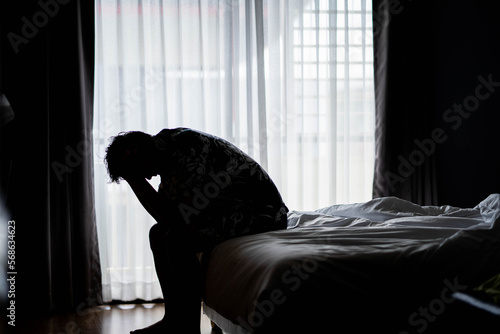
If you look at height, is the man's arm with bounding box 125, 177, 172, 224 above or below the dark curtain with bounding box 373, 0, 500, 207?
below

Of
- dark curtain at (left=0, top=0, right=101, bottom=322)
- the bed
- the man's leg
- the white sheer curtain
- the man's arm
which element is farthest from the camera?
the white sheer curtain

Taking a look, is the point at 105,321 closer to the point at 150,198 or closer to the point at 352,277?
the point at 150,198

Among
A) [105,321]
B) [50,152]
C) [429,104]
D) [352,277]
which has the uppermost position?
[429,104]

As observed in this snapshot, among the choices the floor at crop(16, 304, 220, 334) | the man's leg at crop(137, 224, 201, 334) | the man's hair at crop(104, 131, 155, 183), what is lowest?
the floor at crop(16, 304, 220, 334)

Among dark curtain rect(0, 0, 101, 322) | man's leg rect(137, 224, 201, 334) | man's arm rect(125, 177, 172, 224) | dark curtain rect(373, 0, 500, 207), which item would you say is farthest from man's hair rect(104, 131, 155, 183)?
dark curtain rect(373, 0, 500, 207)

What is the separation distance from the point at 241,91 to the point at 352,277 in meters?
2.29

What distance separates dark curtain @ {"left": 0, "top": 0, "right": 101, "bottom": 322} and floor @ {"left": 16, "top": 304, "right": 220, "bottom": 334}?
0.17 meters

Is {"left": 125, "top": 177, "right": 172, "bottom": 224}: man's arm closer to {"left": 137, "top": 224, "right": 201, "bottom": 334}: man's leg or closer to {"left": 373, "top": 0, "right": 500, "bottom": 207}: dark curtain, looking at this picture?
{"left": 137, "top": 224, "right": 201, "bottom": 334}: man's leg

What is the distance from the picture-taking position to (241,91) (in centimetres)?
375

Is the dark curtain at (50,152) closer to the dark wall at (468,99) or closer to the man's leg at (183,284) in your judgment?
the man's leg at (183,284)

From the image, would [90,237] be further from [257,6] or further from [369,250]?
[369,250]

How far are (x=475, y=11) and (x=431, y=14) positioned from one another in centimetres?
33

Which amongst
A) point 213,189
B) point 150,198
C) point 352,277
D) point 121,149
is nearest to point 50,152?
point 121,149

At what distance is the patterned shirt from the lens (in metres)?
2.25
